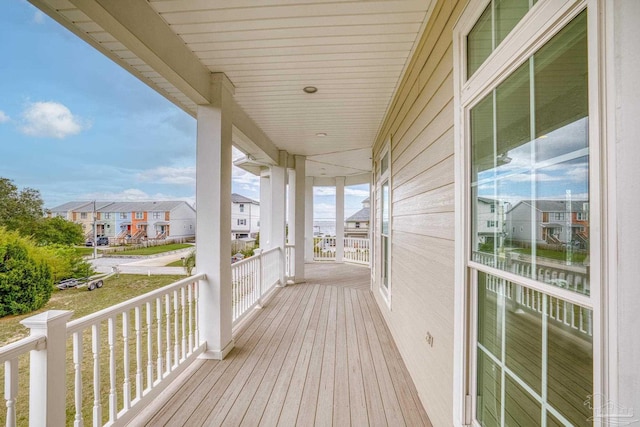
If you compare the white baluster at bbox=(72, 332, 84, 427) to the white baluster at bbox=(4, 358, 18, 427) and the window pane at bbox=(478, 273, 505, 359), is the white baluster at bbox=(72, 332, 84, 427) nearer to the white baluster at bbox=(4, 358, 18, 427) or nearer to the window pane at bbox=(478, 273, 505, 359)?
the white baluster at bbox=(4, 358, 18, 427)

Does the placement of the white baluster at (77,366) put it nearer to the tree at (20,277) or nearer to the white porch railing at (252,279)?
the tree at (20,277)

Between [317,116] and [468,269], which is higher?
[317,116]

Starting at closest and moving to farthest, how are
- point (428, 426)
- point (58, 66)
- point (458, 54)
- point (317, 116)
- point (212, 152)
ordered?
point (58, 66), point (458, 54), point (428, 426), point (212, 152), point (317, 116)

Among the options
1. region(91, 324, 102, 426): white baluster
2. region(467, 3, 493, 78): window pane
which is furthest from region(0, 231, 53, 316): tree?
region(467, 3, 493, 78): window pane

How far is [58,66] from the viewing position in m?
1.43

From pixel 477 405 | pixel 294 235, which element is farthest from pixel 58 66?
pixel 294 235

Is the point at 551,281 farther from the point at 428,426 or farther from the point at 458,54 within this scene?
the point at 428,426

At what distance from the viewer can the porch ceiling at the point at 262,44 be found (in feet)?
6.22

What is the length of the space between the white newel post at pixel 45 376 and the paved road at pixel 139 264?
364 mm

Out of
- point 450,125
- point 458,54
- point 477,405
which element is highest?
point 458,54

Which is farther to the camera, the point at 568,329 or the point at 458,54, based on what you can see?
the point at 458,54

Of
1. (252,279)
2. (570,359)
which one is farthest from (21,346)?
(252,279)

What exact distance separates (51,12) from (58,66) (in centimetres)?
57

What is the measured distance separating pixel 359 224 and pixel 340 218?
3.60 meters
